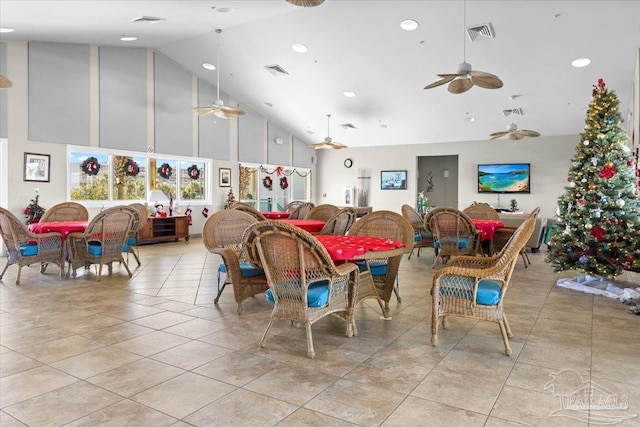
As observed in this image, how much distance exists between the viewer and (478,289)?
9.59 feet

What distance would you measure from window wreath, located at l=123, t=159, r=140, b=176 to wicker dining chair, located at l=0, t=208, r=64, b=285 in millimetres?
4089

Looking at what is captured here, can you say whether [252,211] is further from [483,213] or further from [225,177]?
[225,177]

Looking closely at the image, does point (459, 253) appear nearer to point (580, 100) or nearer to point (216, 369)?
point (216, 369)

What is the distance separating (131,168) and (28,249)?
14.4 ft

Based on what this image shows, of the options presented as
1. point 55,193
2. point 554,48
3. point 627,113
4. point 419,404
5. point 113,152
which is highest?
point 554,48

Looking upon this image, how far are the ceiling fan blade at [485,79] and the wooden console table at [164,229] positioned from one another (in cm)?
717

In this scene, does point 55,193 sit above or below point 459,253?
above

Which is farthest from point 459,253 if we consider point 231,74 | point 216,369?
point 231,74

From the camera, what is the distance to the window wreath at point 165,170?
9906 millimetres

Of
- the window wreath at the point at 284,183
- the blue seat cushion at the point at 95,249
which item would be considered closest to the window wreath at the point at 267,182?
the window wreath at the point at 284,183

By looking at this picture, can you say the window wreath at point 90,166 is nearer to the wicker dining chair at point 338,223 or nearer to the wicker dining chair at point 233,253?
the wicker dining chair at point 233,253

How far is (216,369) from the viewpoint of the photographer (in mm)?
2566

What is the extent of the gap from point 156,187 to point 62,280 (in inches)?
192

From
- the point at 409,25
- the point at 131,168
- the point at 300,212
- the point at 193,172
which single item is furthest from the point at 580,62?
the point at 131,168
